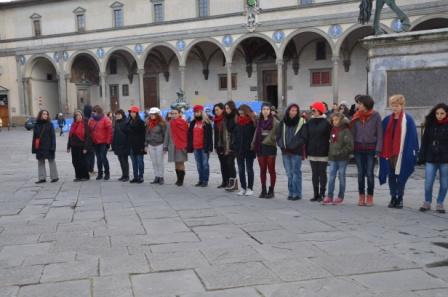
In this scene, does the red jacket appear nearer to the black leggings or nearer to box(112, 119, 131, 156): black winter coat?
box(112, 119, 131, 156): black winter coat

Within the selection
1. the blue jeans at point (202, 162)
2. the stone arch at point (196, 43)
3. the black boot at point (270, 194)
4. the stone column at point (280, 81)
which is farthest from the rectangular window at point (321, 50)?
the black boot at point (270, 194)

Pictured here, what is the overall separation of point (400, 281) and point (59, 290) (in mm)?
2694

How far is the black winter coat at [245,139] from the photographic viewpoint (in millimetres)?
7926

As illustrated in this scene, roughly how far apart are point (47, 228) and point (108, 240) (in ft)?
3.82

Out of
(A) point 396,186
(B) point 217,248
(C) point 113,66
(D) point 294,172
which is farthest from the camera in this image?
(C) point 113,66

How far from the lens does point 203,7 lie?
32.0 m

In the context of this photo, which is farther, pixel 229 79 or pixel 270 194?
pixel 229 79

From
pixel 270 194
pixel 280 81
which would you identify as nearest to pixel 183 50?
pixel 280 81

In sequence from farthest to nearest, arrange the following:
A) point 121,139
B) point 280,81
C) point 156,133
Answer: point 280,81
point 121,139
point 156,133

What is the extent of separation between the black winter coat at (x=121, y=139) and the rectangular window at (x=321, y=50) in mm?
23595

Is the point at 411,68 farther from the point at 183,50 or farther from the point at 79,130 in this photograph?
the point at 183,50

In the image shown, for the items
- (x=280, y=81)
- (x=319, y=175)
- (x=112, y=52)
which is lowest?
(x=319, y=175)

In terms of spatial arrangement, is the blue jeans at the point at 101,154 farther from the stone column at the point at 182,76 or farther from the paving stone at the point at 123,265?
the stone column at the point at 182,76

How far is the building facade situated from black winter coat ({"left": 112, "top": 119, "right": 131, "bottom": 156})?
19.7m
